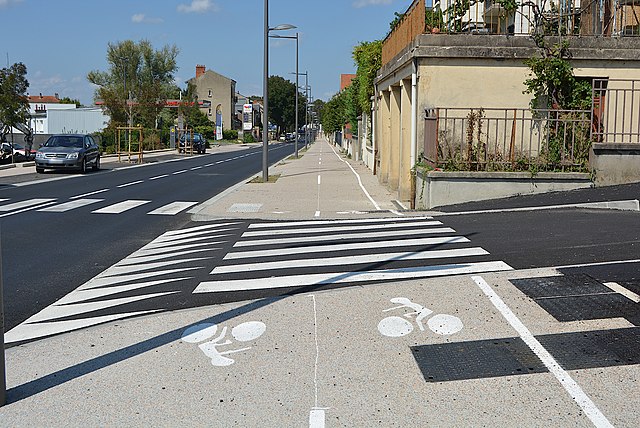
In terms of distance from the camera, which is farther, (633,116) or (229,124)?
(229,124)

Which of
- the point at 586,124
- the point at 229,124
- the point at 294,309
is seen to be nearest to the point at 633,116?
the point at 586,124

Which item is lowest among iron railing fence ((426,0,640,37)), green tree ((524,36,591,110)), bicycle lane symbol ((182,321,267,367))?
bicycle lane symbol ((182,321,267,367))

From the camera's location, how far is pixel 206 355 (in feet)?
20.0

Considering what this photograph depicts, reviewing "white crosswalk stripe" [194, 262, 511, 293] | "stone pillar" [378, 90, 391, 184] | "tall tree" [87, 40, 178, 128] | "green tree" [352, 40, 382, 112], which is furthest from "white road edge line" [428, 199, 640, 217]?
"tall tree" [87, 40, 178, 128]

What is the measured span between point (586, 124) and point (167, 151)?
5019 cm

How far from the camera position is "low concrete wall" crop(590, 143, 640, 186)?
15969 mm

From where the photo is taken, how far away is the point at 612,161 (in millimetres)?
15984

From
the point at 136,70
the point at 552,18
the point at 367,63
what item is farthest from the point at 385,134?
the point at 136,70

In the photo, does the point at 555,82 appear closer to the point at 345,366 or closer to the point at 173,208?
the point at 173,208

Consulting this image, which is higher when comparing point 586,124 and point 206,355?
point 586,124

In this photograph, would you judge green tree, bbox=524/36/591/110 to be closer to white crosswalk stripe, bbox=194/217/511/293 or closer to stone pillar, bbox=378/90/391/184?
white crosswalk stripe, bbox=194/217/511/293

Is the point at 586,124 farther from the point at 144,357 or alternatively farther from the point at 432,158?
the point at 144,357

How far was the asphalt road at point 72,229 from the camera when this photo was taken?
30.2ft

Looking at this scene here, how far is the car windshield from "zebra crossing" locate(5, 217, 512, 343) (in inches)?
786
